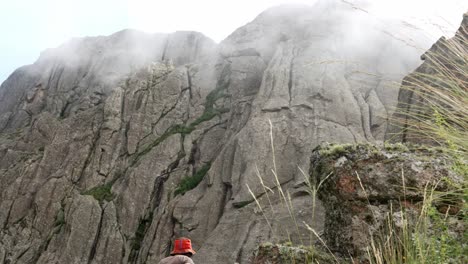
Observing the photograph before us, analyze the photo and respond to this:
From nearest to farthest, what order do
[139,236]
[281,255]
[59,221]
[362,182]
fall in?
[281,255] → [362,182] → [139,236] → [59,221]

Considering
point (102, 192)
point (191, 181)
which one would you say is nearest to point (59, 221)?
point (102, 192)

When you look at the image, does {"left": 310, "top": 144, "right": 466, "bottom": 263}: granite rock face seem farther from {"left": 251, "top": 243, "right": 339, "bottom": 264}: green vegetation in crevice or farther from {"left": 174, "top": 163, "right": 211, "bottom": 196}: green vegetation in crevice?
{"left": 174, "top": 163, "right": 211, "bottom": 196}: green vegetation in crevice

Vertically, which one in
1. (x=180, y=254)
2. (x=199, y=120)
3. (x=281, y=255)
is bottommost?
(x=199, y=120)

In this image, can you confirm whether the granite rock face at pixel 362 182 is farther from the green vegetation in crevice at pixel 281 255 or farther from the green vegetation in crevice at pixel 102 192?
the green vegetation in crevice at pixel 102 192

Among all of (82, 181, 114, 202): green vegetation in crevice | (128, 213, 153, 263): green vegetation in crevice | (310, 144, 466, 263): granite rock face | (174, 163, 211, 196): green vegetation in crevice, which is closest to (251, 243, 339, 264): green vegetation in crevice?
(310, 144, 466, 263): granite rock face

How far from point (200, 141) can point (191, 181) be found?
5.68 meters

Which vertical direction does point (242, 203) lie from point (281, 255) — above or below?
below

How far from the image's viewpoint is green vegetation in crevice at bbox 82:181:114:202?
42.6m

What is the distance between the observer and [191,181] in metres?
40.5

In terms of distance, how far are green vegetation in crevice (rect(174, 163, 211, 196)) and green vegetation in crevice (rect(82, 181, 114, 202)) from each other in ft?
21.8

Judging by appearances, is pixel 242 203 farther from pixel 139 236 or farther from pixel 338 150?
pixel 338 150

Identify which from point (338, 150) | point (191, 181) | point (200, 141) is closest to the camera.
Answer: point (338, 150)

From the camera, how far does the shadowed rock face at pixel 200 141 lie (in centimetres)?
3519

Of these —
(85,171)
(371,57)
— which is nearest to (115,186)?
(85,171)
